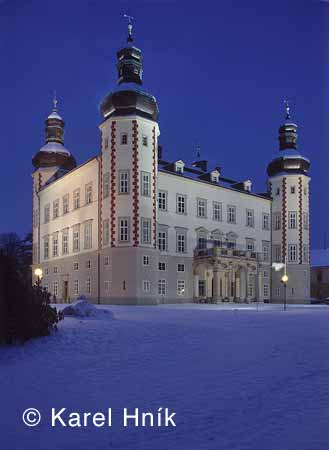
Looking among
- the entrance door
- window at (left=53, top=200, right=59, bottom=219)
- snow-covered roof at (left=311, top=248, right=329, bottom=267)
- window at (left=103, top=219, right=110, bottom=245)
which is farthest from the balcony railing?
snow-covered roof at (left=311, top=248, right=329, bottom=267)

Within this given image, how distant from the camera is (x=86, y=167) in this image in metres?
35.7

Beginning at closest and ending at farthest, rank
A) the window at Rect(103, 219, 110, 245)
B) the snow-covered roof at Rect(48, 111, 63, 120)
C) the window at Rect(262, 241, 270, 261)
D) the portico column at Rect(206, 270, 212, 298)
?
1. the window at Rect(103, 219, 110, 245)
2. the portico column at Rect(206, 270, 212, 298)
3. the window at Rect(262, 241, 270, 261)
4. the snow-covered roof at Rect(48, 111, 63, 120)

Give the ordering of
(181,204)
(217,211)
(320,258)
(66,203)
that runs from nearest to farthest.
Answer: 1. (181,204)
2. (66,203)
3. (217,211)
4. (320,258)

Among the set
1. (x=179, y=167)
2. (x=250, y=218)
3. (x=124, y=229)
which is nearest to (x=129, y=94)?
(x=179, y=167)

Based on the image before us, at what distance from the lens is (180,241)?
120ft

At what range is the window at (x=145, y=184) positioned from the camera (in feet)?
103

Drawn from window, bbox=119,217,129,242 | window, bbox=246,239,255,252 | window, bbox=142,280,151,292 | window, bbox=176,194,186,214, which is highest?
window, bbox=176,194,186,214

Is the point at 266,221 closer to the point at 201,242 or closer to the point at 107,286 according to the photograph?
the point at 201,242

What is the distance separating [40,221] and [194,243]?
15378 millimetres

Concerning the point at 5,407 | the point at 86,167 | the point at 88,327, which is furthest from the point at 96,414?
the point at 86,167

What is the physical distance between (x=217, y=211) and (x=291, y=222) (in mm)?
7798

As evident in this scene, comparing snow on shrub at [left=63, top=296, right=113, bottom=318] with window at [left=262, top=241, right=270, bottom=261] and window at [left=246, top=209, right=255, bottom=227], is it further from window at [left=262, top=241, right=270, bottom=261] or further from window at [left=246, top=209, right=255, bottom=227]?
window at [left=262, top=241, right=270, bottom=261]

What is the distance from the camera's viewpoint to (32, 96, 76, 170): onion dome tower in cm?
4475
